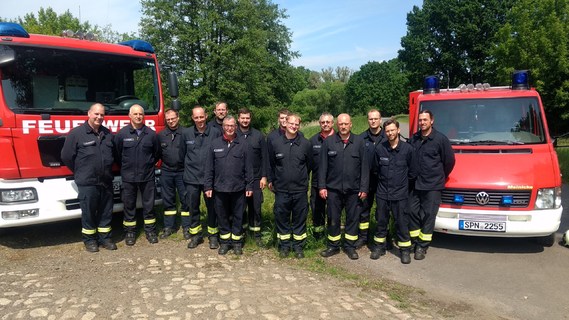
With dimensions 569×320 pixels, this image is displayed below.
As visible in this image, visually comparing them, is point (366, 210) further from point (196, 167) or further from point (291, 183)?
point (196, 167)

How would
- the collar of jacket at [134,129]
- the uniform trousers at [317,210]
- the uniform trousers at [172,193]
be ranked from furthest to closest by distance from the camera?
the uniform trousers at [172,193]
the uniform trousers at [317,210]
the collar of jacket at [134,129]

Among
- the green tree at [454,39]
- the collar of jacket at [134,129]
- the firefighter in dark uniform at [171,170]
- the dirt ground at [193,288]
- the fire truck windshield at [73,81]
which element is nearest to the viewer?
the dirt ground at [193,288]

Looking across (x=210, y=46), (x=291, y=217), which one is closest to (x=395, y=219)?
(x=291, y=217)

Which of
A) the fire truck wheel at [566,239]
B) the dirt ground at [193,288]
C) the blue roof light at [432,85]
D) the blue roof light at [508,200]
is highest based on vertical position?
the blue roof light at [432,85]

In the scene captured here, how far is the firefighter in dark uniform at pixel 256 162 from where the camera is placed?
565 cm

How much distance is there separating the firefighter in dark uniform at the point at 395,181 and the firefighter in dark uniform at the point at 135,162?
310cm

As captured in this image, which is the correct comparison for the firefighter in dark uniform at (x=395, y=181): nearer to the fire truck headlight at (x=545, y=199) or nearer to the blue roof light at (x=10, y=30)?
the fire truck headlight at (x=545, y=199)

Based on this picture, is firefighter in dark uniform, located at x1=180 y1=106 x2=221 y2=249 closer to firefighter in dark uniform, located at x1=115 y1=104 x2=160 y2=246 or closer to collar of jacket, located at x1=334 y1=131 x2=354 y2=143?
firefighter in dark uniform, located at x1=115 y1=104 x2=160 y2=246

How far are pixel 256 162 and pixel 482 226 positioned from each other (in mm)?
3036

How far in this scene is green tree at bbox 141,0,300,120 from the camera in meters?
28.4

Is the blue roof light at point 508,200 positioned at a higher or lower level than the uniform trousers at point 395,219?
higher

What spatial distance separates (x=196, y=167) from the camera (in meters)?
5.77

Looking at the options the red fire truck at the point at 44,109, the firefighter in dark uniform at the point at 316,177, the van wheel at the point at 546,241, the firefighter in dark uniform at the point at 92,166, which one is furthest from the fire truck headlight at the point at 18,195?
the van wheel at the point at 546,241

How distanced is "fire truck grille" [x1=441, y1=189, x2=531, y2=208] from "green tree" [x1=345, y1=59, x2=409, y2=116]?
62.6m
